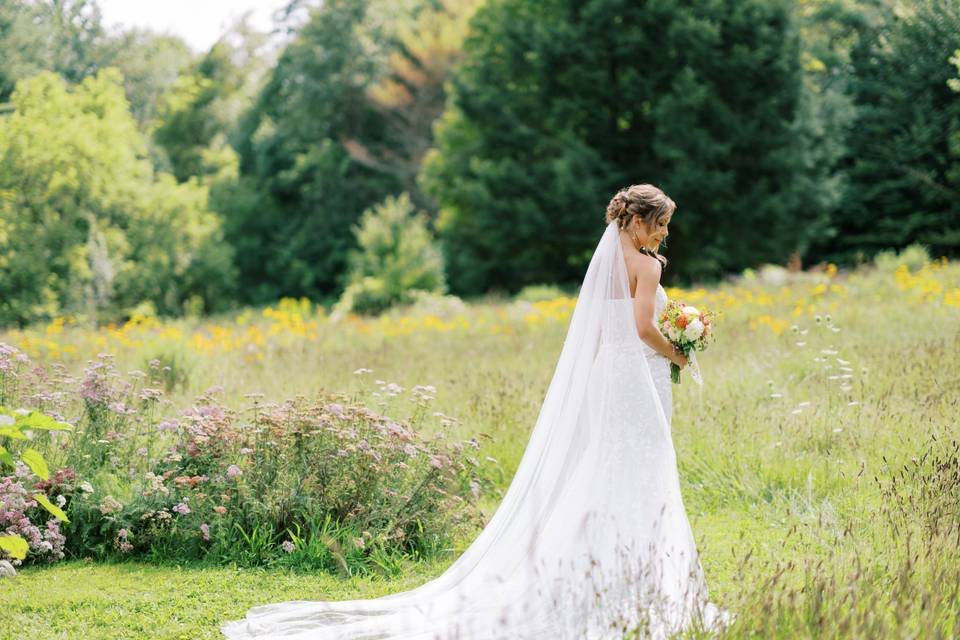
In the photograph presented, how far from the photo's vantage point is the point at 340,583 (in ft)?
16.0

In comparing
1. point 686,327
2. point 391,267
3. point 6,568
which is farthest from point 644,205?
point 391,267

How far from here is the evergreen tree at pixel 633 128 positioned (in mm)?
20859

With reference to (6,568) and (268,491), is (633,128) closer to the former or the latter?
(268,491)

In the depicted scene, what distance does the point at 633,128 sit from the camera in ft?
75.4

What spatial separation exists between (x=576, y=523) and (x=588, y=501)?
130mm

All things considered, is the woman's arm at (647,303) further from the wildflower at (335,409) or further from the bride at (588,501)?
the wildflower at (335,409)

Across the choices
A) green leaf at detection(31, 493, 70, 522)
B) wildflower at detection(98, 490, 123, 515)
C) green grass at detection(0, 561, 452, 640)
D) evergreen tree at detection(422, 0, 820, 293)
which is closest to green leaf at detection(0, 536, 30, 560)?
green leaf at detection(31, 493, 70, 522)

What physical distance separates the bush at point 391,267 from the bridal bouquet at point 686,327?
543 inches

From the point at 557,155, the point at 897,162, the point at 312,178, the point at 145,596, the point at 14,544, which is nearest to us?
the point at 14,544

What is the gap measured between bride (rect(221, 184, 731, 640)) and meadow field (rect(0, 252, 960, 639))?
1.12 ft

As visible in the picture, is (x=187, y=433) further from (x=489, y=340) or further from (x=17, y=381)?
(x=489, y=340)

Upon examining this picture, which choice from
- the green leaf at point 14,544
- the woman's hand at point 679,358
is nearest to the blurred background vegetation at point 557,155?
the woman's hand at point 679,358

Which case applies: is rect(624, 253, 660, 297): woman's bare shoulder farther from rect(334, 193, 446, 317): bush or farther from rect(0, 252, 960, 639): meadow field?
rect(334, 193, 446, 317): bush

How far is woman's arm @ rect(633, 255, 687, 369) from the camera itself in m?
4.46
